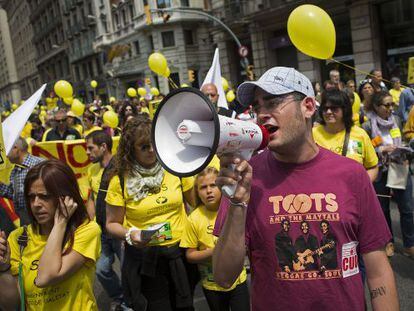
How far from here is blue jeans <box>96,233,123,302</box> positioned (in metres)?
3.70

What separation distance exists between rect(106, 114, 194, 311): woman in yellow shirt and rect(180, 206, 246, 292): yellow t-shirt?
0.39ft

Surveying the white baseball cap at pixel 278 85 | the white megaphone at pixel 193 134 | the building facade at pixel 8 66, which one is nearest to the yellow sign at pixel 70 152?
the white baseball cap at pixel 278 85

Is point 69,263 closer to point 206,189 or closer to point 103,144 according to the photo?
point 206,189

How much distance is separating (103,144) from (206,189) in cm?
149

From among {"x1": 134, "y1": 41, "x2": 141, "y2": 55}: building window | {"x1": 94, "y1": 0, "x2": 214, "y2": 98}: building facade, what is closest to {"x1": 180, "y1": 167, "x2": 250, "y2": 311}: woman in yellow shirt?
{"x1": 94, "y1": 0, "x2": 214, "y2": 98}: building facade

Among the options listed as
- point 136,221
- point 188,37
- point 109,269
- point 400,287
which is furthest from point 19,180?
point 188,37

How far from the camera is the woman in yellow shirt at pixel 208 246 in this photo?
270 centimetres

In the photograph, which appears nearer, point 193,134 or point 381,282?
point 193,134

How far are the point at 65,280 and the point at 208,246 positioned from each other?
959mm

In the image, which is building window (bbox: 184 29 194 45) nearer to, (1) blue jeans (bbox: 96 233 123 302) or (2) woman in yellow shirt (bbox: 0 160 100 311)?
(1) blue jeans (bbox: 96 233 123 302)

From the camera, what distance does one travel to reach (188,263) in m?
2.89

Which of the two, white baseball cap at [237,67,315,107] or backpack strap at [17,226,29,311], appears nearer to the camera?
white baseball cap at [237,67,315,107]

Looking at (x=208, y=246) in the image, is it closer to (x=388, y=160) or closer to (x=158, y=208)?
(x=158, y=208)

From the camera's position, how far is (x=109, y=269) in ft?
12.1
